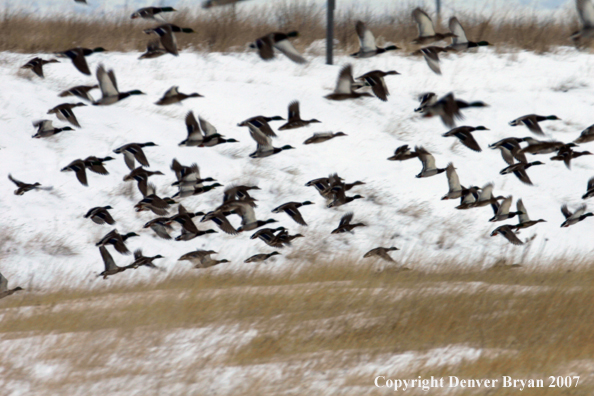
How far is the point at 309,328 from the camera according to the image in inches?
324

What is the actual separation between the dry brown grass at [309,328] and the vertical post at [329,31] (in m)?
10.7

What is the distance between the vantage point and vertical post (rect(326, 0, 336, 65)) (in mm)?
19375

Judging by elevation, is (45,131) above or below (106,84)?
below

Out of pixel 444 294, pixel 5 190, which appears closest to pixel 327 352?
pixel 444 294

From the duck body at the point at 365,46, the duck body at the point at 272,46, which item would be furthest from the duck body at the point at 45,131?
the duck body at the point at 365,46

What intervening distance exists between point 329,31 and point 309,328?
518 inches

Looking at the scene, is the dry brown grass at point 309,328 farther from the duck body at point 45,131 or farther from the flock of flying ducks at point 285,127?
the duck body at point 45,131

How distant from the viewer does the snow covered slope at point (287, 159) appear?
1289 cm

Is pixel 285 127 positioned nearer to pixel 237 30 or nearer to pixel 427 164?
pixel 427 164

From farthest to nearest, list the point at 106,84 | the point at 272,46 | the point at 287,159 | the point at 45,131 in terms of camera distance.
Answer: the point at 287,159
the point at 45,131
the point at 106,84
the point at 272,46

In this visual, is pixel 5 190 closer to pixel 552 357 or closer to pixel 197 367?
pixel 197 367

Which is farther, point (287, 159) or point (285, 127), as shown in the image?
point (287, 159)

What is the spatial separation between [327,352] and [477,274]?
191 inches

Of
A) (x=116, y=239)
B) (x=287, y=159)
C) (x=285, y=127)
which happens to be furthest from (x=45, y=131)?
(x=287, y=159)
